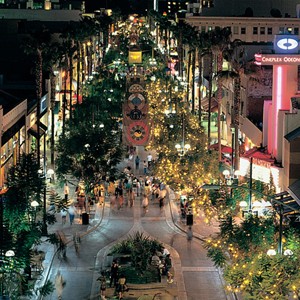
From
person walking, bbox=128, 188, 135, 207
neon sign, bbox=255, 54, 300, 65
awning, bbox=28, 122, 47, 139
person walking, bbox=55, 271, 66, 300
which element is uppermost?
neon sign, bbox=255, 54, 300, 65

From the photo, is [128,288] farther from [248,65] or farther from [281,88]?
[248,65]

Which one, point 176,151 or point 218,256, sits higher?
point 218,256

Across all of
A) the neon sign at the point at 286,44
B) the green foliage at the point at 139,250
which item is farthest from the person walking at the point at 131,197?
the green foliage at the point at 139,250

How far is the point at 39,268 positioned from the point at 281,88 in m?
24.6

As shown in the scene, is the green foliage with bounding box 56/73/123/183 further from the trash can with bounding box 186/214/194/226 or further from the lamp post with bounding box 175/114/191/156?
the trash can with bounding box 186/214/194/226

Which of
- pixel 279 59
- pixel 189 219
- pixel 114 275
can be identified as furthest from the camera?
pixel 279 59

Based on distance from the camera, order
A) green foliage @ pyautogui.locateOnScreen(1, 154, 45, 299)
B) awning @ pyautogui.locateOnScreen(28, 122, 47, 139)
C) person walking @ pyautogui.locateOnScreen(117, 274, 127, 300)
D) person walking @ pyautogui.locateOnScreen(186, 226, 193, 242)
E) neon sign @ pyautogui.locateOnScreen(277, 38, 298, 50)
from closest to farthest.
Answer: green foliage @ pyautogui.locateOnScreen(1, 154, 45, 299) → person walking @ pyautogui.locateOnScreen(117, 274, 127, 300) → person walking @ pyautogui.locateOnScreen(186, 226, 193, 242) → neon sign @ pyautogui.locateOnScreen(277, 38, 298, 50) → awning @ pyautogui.locateOnScreen(28, 122, 47, 139)

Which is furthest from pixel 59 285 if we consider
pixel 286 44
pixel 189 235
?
pixel 286 44

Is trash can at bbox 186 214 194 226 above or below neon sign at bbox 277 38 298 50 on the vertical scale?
below

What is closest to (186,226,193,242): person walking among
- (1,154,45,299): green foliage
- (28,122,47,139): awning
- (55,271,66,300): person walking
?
(1,154,45,299): green foliage

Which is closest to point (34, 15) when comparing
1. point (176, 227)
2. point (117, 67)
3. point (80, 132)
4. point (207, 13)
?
point (117, 67)

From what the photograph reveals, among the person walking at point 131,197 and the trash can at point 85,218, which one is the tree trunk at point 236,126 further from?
the trash can at point 85,218

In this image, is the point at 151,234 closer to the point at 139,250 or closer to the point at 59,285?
the point at 139,250

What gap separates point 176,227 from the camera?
191 feet
